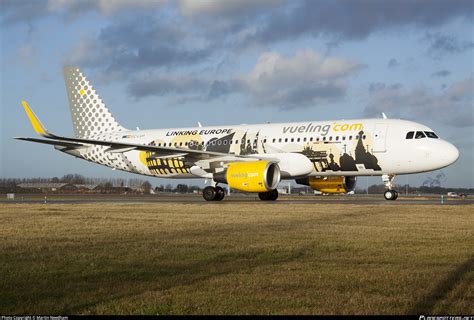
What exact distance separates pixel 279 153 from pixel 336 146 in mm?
3076

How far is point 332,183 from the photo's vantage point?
106ft

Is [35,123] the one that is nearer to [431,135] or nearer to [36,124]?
[36,124]

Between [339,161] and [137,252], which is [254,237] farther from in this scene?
[339,161]

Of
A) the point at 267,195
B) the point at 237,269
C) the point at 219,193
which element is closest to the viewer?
the point at 237,269

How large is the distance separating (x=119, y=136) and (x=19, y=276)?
30.3 meters

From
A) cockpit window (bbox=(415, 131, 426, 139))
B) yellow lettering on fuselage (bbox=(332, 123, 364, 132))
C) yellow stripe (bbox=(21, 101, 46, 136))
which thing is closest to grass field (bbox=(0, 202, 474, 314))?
cockpit window (bbox=(415, 131, 426, 139))

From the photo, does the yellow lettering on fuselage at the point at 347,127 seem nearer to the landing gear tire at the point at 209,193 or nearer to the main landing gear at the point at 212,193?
the main landing gear at the point at 212,193

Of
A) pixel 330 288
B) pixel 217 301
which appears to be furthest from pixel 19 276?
pixel 330 288

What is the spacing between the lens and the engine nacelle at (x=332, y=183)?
32.3 m

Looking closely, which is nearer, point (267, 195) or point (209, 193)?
point (209, 193)

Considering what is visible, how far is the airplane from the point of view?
2795cm

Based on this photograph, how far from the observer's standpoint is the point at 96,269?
8312 mm

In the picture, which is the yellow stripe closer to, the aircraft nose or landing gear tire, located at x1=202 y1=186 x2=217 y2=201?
landing gear tire, located at x1=202 y1=186 x2=217 y2=201

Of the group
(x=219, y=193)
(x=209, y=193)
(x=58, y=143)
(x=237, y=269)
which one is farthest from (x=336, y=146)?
(x=237, y=269)
